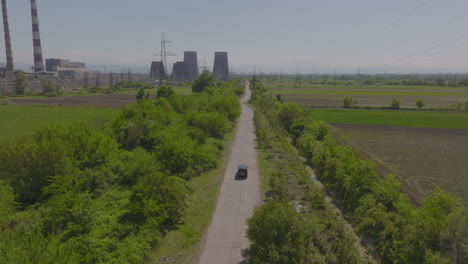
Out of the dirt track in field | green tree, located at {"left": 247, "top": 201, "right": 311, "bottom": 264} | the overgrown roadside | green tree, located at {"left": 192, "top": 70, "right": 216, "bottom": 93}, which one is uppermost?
green tree, located at {"left": 192, "top": 70, "right": 216, "bottom": 93}

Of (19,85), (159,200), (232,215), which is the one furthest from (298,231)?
(19,85)

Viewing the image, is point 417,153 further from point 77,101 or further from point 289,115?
point 77,101

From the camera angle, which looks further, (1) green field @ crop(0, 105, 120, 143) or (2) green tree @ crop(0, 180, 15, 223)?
(1) green field @ crop(0, 105, 120, 143)

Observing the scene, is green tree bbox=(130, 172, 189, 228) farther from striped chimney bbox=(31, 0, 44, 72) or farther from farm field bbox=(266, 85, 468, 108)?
striped chimney bbox=(31, 0, 44, 72)

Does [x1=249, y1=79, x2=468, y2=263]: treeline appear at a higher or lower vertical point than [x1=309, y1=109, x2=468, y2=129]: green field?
lower

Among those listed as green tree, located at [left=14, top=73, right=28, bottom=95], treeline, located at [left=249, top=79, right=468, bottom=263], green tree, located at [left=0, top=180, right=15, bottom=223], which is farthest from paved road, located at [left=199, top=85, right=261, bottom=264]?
green tree, located at [left=14, top=73, right=28, bottom=95]

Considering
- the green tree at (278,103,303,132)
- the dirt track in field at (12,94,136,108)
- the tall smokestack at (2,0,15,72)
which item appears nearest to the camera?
the green tree at (278,103,303,132)

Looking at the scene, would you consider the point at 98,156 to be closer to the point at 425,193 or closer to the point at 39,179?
the point at 39,179

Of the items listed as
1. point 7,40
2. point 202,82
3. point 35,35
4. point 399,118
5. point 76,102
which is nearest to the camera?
point 399,118
